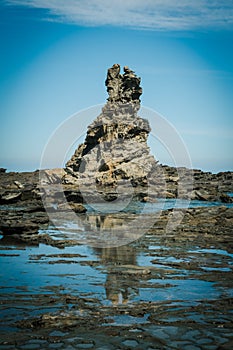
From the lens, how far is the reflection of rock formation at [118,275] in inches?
384

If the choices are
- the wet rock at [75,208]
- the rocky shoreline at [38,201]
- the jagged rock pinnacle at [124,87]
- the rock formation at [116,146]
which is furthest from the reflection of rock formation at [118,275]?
the jagged rock pinnacle at [124,87]

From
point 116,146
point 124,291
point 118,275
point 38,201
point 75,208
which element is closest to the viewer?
point 124,291

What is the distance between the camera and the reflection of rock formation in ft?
32.0

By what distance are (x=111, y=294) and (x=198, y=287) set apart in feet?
7.38

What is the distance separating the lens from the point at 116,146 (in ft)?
210

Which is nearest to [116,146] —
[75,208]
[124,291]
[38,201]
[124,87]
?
[124,87]

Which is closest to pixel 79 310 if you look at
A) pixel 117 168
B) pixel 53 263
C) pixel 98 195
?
pixel 53 263

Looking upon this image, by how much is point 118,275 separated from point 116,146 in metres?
52.9

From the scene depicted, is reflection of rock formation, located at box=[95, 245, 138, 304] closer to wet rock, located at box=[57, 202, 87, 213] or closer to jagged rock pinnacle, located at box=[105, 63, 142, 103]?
wet rock, located at box=[57, 202, 87, 213]

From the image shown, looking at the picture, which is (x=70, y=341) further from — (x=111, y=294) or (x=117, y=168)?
(x=117, y=168)

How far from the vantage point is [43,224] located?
22844 millimetres

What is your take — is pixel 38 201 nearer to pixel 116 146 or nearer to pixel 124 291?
A: pixel 124 291

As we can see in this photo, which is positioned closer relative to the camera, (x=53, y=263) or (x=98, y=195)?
(x=53, y=263)

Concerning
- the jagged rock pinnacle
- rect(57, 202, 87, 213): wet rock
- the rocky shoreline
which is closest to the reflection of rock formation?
the rocky shoreline
